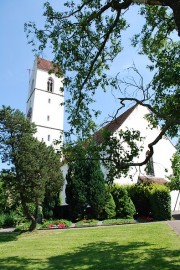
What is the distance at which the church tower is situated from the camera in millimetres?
58312

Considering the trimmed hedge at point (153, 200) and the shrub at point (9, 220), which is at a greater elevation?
the trimmed hedge at point (153, 200)

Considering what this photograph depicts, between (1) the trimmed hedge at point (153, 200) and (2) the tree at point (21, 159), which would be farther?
(1) the trimmed hedge at point (153, 200)

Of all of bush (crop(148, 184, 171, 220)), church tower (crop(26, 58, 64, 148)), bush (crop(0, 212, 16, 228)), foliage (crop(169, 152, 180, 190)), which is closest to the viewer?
bush (crop(148, 184, 171, 220))

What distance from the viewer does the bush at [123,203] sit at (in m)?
24.8

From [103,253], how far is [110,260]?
1.32 m

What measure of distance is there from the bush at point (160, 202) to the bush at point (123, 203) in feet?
6.05

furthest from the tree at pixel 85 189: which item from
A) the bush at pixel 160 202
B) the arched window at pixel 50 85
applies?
the arched window at pixel 50 85

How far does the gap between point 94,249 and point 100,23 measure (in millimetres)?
8904

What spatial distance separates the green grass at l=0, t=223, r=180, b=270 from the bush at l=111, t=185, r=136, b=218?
895cm

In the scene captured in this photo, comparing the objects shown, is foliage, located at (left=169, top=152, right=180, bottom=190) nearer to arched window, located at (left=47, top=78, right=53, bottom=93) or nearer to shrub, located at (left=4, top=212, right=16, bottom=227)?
shrub, located at (left=4, top=212, right=16, bottom=227)

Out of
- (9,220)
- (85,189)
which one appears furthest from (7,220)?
(85,189)

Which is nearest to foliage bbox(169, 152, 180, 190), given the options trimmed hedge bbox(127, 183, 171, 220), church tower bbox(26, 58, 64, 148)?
trimmed hedge bbox(127, 183, 171, 220)

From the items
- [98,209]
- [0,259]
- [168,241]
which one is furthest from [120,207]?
[0,259]

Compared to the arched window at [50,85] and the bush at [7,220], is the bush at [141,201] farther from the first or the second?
the arched window at [50,85]
